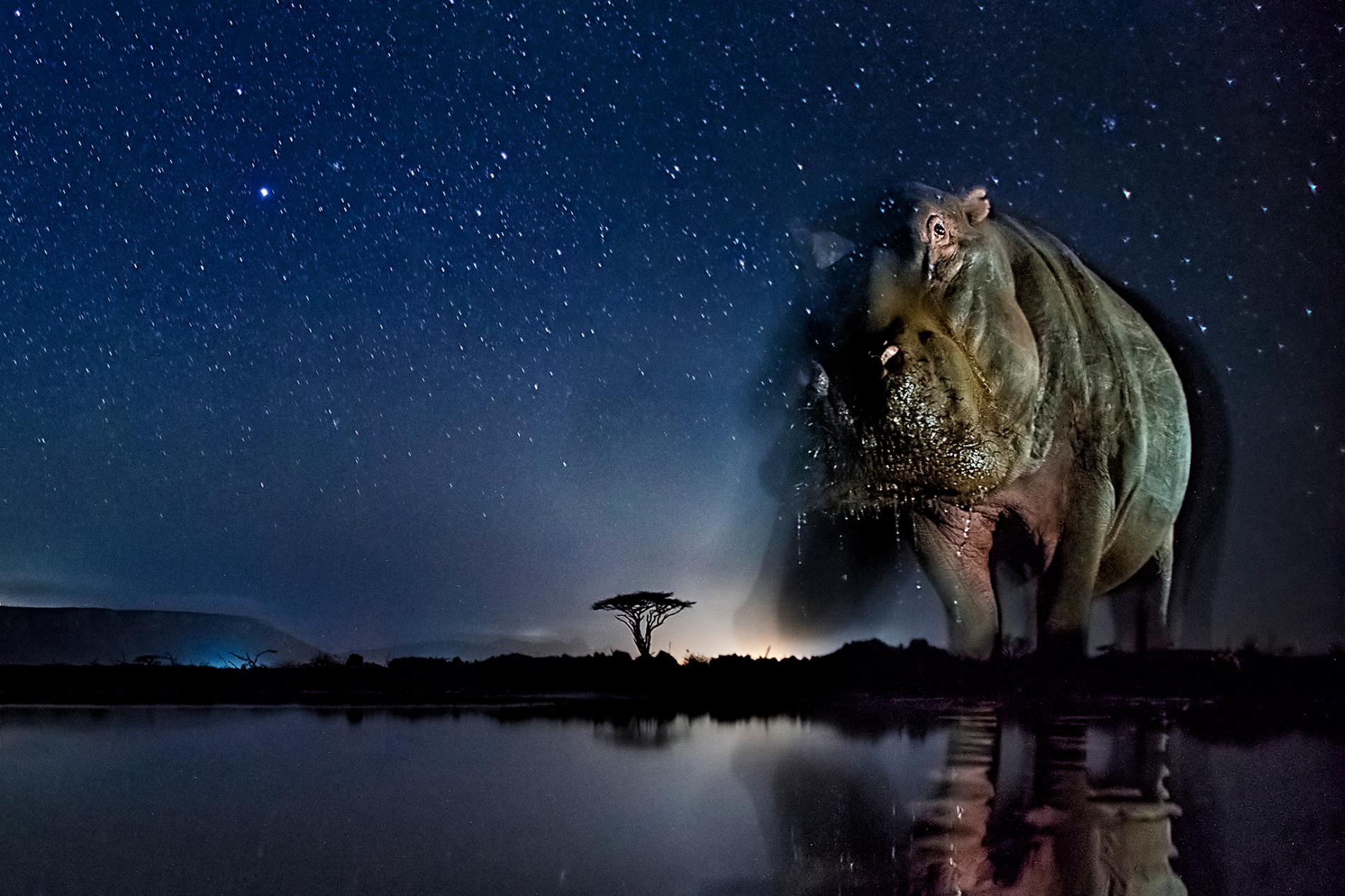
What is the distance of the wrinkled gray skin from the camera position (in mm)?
8492

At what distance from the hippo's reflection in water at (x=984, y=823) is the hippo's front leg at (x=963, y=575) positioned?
3926 millimetres

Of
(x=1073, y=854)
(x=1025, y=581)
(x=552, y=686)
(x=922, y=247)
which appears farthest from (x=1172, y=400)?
(x=1073, y=854)

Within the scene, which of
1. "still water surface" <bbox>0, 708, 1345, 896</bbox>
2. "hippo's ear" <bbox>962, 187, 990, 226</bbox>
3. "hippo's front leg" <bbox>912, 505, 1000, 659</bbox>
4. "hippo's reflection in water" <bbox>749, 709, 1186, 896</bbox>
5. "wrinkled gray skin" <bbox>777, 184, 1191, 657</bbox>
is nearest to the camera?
"hippo's reflection in water" <bbox>749, 709, 1186, 896</bbox>

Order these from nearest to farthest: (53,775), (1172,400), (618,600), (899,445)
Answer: (53,775)
(899,445)
(1172,400)
(618,600)

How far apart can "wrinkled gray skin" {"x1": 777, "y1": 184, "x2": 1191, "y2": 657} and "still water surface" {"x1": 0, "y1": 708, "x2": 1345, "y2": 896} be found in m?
2.38

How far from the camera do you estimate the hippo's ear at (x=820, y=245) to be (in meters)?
9.21

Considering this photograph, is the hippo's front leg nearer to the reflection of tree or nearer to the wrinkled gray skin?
the wrinkled gray skin

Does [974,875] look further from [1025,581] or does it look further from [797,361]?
[1025,581]

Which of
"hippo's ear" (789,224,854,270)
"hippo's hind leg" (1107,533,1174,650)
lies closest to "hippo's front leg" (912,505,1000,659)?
"hippo's hind leg" (1107,533,1174,650)

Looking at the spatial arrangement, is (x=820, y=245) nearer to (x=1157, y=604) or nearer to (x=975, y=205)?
(x=975, y=205)

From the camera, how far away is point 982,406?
333 inches

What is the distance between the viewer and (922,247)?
8.66m

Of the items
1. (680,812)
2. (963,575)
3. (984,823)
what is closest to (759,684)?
(963,575)

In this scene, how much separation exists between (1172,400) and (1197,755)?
16.1ft
